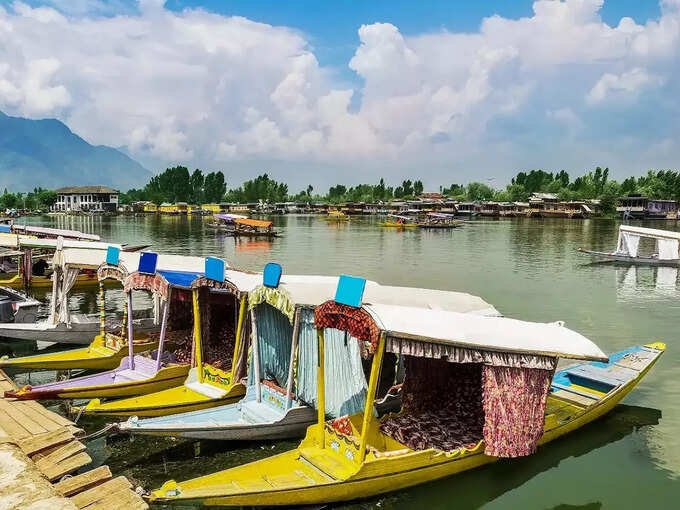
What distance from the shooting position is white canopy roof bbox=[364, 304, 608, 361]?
7086 millimetres

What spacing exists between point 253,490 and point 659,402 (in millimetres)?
10604

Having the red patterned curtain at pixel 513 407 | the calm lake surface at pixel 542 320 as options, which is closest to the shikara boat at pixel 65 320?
the calm lake surface at pixel 542 320

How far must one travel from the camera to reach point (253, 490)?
6852 mm

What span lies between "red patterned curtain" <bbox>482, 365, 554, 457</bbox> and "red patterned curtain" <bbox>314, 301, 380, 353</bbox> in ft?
6.65

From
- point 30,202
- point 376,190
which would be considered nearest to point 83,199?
point 30,202

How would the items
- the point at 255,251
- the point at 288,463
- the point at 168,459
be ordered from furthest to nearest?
the point at 255,251
the point at 168,459
the point at 288,463

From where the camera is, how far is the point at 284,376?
9.93 metres

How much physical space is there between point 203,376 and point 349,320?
4967 mm

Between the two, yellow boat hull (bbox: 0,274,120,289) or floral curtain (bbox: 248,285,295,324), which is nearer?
floral curtain (bbox: 248,285,295,324)

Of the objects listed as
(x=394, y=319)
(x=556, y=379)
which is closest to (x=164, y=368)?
(x=394, y=319)

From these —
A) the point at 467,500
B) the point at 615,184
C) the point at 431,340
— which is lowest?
the point at 467,500

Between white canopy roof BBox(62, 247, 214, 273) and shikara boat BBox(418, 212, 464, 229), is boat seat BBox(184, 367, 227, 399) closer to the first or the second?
white canopy roof BBox(62, 247, 214, 273)

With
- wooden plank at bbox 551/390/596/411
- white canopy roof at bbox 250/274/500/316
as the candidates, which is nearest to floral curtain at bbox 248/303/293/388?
white canopy roof at bbox 250/274/500/316

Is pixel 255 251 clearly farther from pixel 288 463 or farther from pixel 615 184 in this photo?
pixel 615 184
